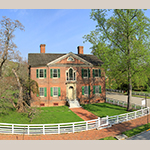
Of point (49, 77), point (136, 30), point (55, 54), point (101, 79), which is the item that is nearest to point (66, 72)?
point (49, 77)

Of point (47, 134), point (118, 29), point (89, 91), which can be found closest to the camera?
point (47, 134)

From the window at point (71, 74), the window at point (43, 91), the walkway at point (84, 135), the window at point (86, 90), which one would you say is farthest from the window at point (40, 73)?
the walkway at point (84, 135)

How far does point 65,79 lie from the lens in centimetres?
2361

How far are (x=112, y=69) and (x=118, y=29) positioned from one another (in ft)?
17.8

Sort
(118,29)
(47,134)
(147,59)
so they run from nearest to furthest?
(47,134) < (147,59) < (118,29)

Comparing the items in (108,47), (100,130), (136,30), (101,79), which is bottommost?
(100,130)

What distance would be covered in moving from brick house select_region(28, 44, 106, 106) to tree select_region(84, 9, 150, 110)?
18.3ft

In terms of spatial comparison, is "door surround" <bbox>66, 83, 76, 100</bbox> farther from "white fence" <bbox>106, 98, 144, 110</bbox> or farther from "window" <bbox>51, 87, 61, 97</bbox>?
"white fence" <bbox>106, 98, 144, 110</bbox>

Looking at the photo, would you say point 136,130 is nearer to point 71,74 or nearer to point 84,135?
point 84,135

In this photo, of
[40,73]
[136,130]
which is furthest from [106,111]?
[40,73]

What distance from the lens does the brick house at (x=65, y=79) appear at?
22759mm

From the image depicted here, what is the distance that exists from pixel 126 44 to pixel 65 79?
446 inches

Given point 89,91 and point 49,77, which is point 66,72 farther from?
point 89,91

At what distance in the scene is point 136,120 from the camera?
49.6 ft
